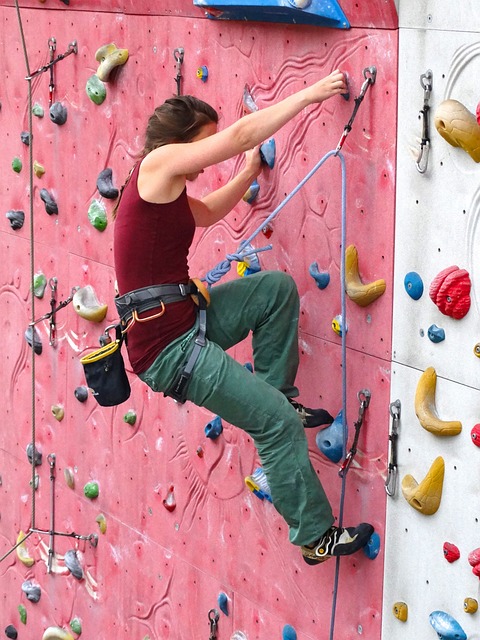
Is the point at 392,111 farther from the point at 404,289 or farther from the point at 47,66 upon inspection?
the point at 47,66

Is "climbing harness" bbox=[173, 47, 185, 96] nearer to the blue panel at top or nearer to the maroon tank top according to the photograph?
the blue panel at top

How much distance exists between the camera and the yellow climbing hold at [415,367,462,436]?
12.7 ft

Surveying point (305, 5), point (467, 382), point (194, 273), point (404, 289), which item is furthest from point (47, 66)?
point (467, 382)

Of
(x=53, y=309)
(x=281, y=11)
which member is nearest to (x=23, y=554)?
(x=53, y=309)

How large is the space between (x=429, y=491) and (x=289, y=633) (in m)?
1.16

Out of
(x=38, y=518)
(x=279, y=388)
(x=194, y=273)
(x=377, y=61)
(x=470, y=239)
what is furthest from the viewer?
(x=38, y=518)

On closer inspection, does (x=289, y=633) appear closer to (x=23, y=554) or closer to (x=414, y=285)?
(x=414, y=285)

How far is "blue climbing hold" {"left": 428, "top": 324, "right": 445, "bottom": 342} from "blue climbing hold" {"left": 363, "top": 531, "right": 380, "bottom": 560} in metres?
0.82

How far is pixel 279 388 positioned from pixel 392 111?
3.55 ft

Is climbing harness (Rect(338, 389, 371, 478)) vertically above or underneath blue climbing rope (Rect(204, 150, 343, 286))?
underneath

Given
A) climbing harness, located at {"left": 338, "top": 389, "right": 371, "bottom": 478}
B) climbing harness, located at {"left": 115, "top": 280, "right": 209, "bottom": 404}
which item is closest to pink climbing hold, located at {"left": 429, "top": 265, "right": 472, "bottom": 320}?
climbing harness, located at {"left": 338, "top": 389, "right": 371, "bottom": 478}

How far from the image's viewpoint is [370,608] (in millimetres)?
4363

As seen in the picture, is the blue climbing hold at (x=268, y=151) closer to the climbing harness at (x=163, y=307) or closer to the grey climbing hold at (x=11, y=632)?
the climbing harness at (x=163, y=307)

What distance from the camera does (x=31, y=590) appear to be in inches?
268
